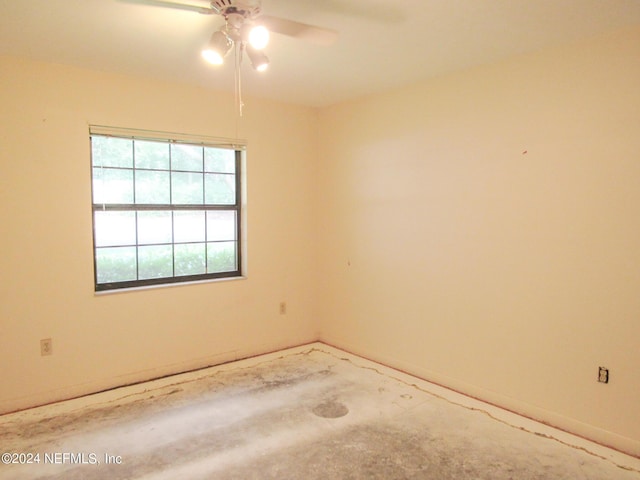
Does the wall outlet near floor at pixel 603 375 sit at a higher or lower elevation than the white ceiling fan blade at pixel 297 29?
lower

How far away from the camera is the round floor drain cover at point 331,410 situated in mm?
2824

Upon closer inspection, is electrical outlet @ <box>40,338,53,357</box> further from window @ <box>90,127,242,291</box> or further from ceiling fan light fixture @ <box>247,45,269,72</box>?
ceiling fan light fixture @ <box>247,45,269,72</box>

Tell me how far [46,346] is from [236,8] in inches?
105

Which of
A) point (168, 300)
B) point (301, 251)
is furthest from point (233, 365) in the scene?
point (301, 251)

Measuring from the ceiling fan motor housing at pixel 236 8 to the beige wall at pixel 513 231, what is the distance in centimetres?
182

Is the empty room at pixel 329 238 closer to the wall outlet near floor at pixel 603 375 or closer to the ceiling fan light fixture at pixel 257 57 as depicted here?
the wall outlet near floor at pixel 603 375

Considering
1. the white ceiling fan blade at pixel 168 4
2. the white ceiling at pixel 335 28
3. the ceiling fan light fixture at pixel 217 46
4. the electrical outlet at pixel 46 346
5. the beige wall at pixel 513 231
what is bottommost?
the electrical outlet at pixel 46 346

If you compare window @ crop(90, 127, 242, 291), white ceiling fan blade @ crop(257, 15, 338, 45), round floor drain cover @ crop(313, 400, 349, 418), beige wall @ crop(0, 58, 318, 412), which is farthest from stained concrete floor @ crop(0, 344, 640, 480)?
white ceiling fan blade @ crop(257, 15, 338, 45)

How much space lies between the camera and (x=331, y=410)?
9.50 feet

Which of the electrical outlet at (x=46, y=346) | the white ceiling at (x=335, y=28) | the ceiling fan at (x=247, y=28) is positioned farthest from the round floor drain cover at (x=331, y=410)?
the white ceiling at (x=335, y=28)

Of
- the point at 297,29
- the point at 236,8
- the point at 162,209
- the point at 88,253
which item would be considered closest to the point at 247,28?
the point at 236,8

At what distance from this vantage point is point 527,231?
279cm

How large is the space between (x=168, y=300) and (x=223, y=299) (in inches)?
19.5

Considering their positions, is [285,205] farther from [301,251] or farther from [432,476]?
[432,476]
